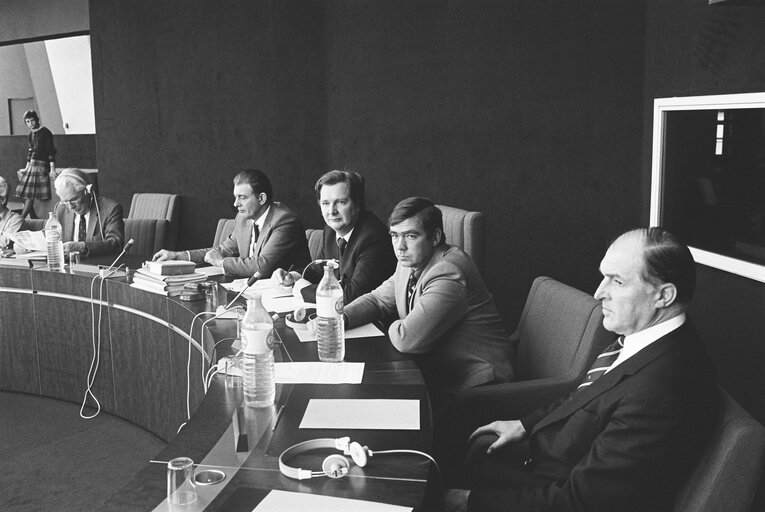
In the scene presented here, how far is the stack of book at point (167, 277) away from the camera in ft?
11.8

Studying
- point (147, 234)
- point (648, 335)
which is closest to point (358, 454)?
point (648, 335)

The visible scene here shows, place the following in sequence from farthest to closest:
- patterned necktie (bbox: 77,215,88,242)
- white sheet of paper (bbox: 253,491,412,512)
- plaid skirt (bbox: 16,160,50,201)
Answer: plaid skirt (bbox: 16,160,50,201)
patterned necktie (bbox: 77,215,88,242)
white sheet of paper (bbox: 253,491,412,512)

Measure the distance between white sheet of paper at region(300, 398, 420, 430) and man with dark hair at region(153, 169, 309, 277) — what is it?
6.73 ft

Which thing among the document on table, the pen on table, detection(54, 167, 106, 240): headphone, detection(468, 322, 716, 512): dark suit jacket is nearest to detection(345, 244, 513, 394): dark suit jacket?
the document on table

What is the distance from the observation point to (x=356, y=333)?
2818 mm

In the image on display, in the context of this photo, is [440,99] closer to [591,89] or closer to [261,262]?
[591,89]

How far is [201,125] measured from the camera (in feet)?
22.3

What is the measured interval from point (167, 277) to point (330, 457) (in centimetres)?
222

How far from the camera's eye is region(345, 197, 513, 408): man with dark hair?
2.70 meters

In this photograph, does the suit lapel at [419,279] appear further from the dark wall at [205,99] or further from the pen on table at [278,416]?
the dark wall at [205,99]

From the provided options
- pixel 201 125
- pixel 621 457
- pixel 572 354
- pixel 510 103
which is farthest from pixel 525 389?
pixel 201 125

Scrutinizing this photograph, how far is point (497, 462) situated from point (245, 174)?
2472mm

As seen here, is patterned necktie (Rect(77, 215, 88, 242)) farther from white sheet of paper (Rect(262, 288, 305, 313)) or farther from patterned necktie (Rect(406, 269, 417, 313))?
patterned necktie (Rect(406, 269, 417, 313))

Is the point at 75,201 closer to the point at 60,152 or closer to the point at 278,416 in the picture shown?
the point at 278,416
